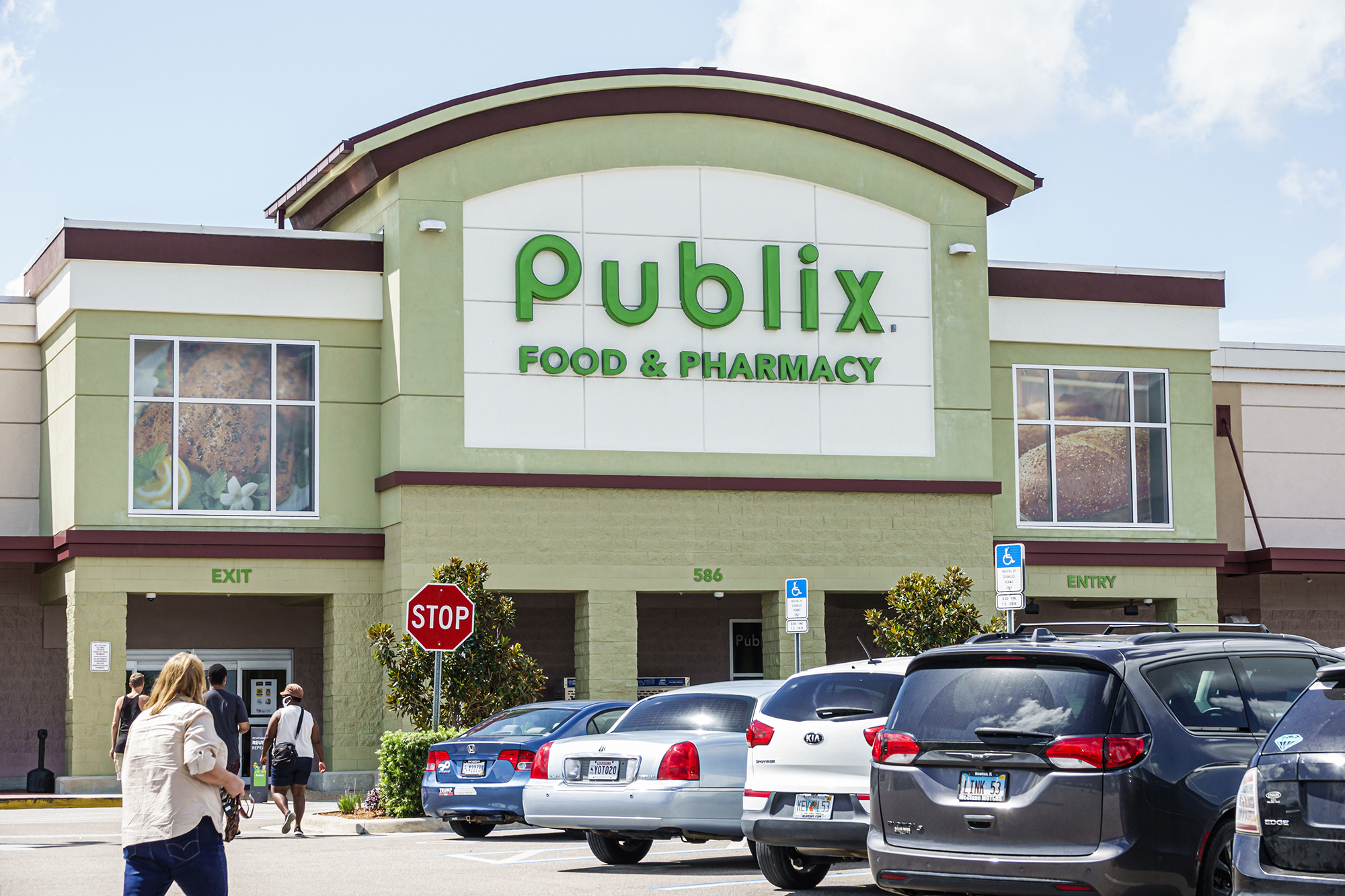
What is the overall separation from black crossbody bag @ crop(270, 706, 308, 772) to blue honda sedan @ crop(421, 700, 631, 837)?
1.74m

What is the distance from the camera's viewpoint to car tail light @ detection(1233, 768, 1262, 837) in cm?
763

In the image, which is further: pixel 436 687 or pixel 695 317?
pixel 695 317

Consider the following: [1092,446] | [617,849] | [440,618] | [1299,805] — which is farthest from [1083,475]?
[1299,805]

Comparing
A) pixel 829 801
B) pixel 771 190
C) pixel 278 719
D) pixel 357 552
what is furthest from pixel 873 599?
pixel 829 801

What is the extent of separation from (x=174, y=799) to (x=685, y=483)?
19498 mm

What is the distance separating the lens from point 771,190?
29.1 metres

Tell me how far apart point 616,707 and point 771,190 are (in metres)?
13.1

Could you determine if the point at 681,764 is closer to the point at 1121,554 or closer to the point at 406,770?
the point at 406,770

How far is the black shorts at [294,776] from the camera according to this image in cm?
1922

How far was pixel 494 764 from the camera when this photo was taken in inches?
689

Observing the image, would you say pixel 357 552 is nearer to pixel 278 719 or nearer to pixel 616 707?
pixel 278 719

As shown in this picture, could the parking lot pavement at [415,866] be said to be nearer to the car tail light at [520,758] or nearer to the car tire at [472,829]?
the car tire at [472,829]

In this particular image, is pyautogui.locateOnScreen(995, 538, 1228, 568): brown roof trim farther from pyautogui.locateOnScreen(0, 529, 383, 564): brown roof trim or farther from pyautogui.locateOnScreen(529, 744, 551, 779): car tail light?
pyautogui.locateOnScreen(529, 744, 551, 779): car tail light

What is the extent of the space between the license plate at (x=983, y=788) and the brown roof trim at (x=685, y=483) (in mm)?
17630
